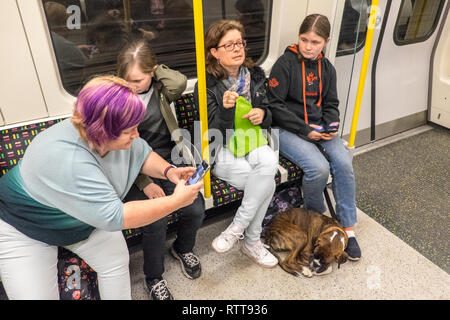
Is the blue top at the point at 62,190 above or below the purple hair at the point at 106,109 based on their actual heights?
below

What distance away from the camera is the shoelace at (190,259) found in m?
2.40

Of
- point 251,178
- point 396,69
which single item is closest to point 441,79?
point 396,69

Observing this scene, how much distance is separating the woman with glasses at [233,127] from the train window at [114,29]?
36cm

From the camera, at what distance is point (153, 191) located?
210 cm

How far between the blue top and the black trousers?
441mm

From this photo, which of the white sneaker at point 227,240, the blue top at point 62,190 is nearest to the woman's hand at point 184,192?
the blue top at point 62,190

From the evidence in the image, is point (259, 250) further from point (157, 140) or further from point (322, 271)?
point (157, 140)

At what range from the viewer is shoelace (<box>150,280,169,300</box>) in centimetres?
219

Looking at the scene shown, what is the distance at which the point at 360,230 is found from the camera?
2850 millimetres

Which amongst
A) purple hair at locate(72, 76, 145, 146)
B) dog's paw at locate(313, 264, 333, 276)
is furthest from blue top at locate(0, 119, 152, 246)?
dog's paw at locate(313, 264, 333, 276)

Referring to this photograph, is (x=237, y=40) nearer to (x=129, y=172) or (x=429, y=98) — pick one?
(x=129, y=172)

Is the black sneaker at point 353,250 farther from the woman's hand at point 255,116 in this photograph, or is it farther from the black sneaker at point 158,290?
the black sneaker at point 158,290

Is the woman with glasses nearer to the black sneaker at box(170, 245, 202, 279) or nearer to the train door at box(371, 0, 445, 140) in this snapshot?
the black sneaker at box(170, 245, 202, 279)

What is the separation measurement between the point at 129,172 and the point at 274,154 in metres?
1.09
